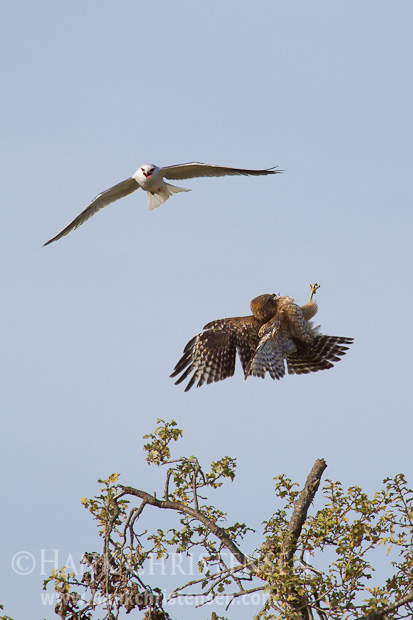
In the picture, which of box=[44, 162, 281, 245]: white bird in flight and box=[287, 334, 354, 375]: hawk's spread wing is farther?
box=[44, 162, 281, 245]: white bird in flight

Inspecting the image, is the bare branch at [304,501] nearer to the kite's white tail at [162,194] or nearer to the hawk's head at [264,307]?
the hawk's head at [264,307]

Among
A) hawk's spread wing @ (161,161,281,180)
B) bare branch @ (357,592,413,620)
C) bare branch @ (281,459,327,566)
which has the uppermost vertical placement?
hawk's spread wing @ (161,161,281,180)

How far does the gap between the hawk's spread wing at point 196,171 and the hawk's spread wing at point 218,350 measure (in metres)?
3.00

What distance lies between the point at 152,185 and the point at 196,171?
2.87 ft

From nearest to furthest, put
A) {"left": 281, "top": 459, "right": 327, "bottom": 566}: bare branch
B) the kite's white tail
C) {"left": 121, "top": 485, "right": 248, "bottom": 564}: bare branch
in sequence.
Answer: {"left": 121, "top": 485, "right": 248, "bottom": 564}: bare branch → {"left": 281, "top": 459, "right": 327, "bottom": 566}: bare branch → the kite's white tail

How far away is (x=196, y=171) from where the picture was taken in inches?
602

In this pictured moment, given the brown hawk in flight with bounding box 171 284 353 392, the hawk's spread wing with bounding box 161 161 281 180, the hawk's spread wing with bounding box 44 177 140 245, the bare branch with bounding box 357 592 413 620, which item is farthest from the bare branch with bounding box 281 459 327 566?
the hawk's spread wing with bounding box 44 177 140 245

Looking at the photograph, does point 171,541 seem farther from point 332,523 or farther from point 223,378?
point 223,378

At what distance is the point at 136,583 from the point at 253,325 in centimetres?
538

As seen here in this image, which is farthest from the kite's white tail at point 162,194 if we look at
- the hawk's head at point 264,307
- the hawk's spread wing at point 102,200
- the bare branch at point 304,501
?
the bare branch at point 304,501

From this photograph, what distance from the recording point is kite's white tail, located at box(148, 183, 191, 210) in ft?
51.7

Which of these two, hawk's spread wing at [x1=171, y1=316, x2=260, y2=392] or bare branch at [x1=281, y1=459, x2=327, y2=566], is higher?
hawk's spread wing at [x1=171, y1=316, x2=260, y2=392]

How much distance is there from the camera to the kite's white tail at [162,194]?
621 inches

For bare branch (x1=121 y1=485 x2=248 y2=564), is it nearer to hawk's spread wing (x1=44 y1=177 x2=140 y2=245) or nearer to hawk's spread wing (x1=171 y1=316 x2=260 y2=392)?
hawk's spread wing (x1=171 y1=316 x2=260 y2=392)
